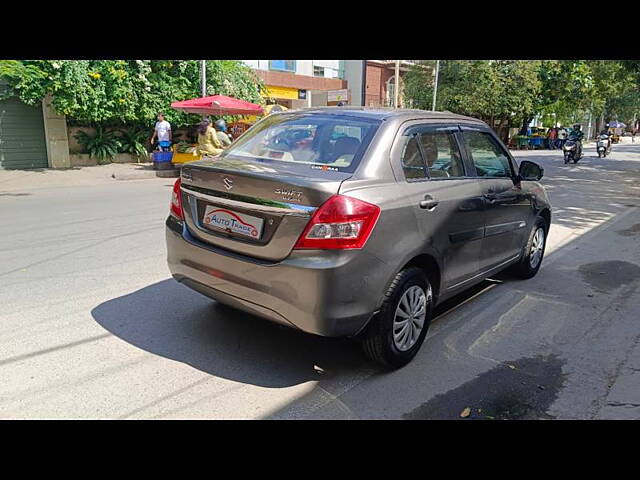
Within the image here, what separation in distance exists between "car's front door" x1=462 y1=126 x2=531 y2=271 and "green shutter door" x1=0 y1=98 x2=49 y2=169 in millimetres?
15187

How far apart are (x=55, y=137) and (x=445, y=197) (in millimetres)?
15778

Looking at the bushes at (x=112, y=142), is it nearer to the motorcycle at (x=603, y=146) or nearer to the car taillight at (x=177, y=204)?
the car taillight at (x=177, y=204)

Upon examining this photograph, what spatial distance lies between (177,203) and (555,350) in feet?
10.4

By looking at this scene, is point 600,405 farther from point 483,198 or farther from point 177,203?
point 177,203

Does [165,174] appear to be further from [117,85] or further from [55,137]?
[55,137]

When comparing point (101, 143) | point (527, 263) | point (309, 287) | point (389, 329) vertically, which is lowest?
point (527, 263)

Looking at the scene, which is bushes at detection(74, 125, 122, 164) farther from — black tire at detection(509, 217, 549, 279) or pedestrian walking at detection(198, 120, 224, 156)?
black tire at detection(509, 217, 549, 279)

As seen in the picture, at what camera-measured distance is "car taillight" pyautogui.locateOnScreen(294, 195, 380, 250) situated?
3.20 m

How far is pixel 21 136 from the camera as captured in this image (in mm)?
15891

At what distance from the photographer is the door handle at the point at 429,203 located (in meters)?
3.76

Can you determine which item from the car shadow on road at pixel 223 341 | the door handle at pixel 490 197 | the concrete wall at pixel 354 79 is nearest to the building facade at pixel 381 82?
the concrete wall at pixel 354 79

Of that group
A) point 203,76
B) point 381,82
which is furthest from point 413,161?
point 381,82

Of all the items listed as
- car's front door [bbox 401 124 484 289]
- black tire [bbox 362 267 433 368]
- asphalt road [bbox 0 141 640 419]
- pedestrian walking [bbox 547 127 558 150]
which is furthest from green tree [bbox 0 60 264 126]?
pedestrian walking [bbox 547 127 558 150]

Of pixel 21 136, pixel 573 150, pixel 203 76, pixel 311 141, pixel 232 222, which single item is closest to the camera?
pixel 232 222
